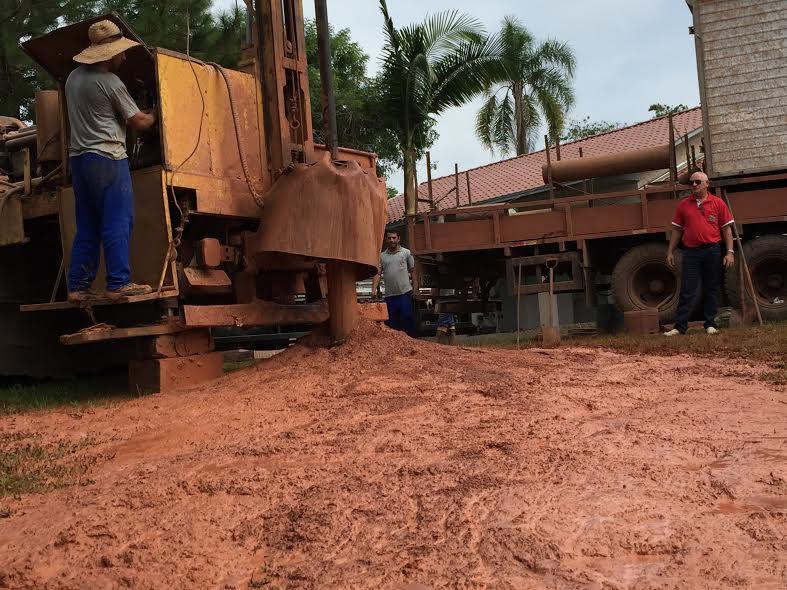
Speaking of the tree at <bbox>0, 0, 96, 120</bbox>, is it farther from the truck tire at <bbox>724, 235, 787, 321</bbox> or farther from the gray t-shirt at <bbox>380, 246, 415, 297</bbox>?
the truck tire at <bbox>724, 235, 787, 321</bbox>

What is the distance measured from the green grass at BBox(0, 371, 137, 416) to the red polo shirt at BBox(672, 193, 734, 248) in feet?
20.5

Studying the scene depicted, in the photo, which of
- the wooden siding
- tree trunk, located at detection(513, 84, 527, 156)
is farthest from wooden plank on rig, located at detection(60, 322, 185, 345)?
tree trunk, located at detection(513, 84, 527, 156)

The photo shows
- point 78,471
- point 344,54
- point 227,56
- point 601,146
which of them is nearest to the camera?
point 78,471

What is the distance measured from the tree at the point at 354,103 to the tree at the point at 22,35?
26.9 ft

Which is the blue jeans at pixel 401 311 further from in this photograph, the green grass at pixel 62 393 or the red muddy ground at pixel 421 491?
the red muddy ground at pixel 421 491

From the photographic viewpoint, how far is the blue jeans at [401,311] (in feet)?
38.2

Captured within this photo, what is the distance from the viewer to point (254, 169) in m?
7.09

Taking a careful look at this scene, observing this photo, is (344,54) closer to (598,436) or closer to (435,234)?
(435,234)

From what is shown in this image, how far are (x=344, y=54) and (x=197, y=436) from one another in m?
22.5

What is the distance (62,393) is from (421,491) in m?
4.53

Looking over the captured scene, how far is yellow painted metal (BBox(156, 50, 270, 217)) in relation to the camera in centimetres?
639

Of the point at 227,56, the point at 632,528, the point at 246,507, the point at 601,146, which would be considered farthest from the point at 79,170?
the point at 601,146

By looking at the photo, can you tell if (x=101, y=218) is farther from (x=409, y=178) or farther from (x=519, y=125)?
(x=519, y=125)

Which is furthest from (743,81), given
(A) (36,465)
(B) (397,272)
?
(A) (36,465)
